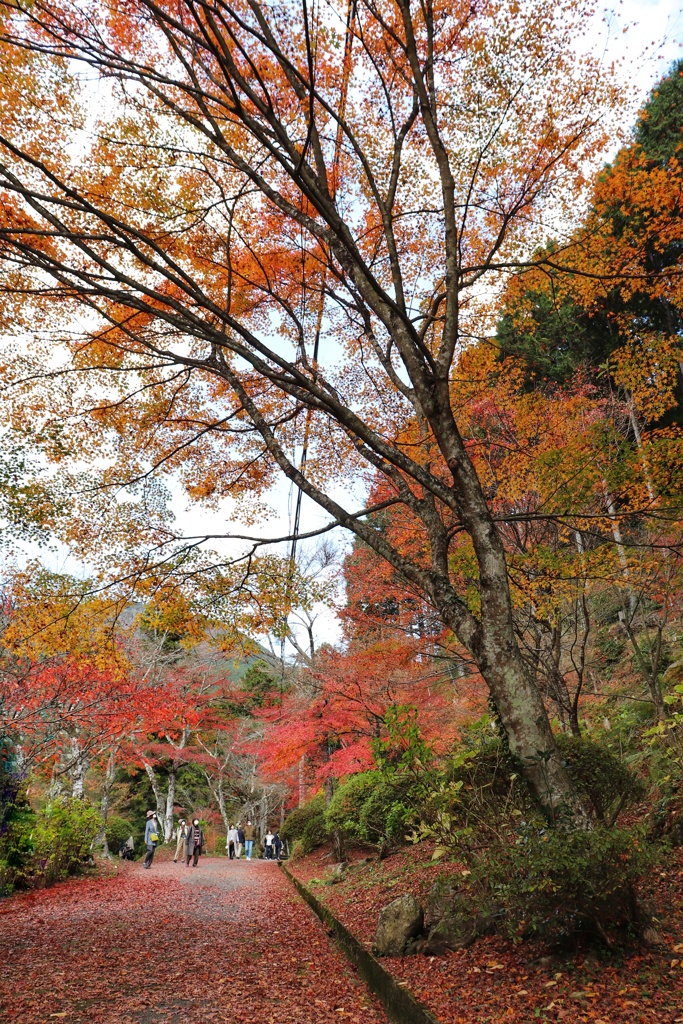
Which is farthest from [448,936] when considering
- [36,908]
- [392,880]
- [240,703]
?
[240,703]

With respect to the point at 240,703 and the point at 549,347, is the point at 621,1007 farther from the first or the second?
the point at 240,703

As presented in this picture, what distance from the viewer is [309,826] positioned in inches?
612

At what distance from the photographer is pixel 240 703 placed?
85.4 feet

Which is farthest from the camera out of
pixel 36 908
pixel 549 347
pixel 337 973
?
pixel 549 347

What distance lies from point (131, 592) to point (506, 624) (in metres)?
4.38

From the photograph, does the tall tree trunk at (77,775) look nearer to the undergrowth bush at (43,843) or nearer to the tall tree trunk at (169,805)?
the undergrowth bush at (43,843)

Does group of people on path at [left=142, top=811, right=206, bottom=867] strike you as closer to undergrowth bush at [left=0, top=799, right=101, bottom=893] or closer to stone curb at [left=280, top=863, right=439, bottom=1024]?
undergrowth bush at [left=0, top=799, right=101, bottom=893]

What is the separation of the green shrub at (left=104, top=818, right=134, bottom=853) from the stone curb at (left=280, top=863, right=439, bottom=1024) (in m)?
15.9

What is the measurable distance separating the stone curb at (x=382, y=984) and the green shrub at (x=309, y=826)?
352 inches

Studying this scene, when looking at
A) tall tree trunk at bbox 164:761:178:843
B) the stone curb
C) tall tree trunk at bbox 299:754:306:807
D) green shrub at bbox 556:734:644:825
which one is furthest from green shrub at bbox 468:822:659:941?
tall tree trunk at bbox 164:761:178:843

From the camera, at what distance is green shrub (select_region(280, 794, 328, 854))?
15.2 m

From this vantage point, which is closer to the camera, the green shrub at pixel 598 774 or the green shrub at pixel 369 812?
the green shrub at pixel 598 774

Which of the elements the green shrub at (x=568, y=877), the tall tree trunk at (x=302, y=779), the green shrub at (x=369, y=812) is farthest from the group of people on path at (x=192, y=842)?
the green shrub at (x=568, y=877)

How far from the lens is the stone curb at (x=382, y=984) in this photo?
3.45 metres
